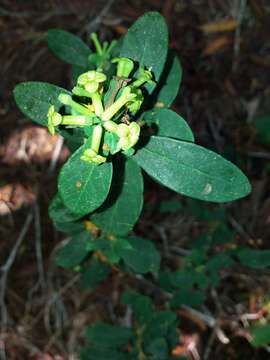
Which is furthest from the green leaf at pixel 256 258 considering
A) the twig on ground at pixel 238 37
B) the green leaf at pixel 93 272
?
the twig on ground at pixel 238 37

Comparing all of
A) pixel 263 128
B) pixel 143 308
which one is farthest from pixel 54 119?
pixel 263 128

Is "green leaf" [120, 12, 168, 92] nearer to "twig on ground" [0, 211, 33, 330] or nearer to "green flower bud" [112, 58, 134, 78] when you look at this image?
"green flower bud" [112, 58, 134, 78]

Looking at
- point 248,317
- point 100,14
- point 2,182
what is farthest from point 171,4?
point 248,317

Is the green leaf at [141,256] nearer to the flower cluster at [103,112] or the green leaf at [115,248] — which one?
the green leaf at [115,248]

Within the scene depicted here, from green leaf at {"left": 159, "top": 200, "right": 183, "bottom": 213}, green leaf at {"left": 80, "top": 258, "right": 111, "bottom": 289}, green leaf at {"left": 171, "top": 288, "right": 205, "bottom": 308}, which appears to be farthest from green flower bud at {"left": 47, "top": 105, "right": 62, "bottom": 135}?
green leaf at {"left": 159, "top": 200, "right": 183, "bottom": 213}

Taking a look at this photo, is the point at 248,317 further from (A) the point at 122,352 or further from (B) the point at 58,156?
(B) the point at 58,156

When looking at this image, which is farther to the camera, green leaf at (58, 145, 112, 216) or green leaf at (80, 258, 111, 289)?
green leaf at (80, 258, 111, 289)
